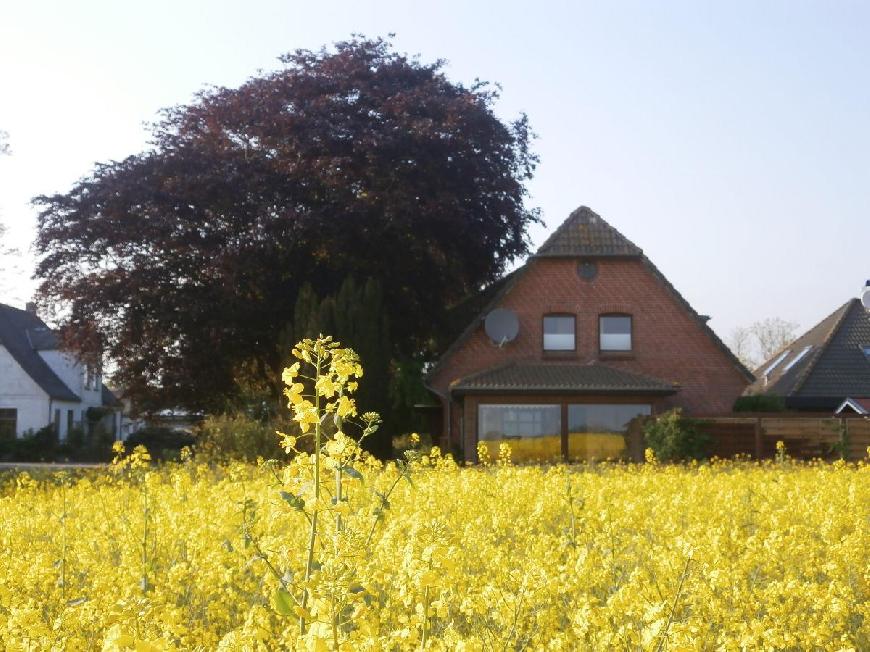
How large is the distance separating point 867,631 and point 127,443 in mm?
37089

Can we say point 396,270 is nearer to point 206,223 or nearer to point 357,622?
point 206,223

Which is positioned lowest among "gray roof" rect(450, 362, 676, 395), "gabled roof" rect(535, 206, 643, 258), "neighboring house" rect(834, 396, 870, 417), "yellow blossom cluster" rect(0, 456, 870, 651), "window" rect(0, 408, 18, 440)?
"yellow blossom cluster" rect(0, 456, 870, 651)

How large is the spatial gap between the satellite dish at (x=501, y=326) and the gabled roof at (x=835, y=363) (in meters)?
8.50

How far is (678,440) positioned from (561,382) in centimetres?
447

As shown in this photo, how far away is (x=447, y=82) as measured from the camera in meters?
33.7

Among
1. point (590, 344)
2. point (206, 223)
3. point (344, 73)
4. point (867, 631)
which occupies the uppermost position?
point (344, 73)

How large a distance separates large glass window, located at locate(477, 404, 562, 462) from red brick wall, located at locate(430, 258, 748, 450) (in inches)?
67.7

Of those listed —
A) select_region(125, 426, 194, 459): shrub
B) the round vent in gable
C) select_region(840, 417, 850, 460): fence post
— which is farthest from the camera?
select_region(125, 426, 194, 459): shrub

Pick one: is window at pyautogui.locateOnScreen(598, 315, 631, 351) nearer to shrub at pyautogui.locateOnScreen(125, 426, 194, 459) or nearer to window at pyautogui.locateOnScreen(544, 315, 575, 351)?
window at pyautogui.locateOnScreen(544, 315, 575, 351)

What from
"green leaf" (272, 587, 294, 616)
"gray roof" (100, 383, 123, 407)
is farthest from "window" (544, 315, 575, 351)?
"gray roof" (100, 383, 123, 407)

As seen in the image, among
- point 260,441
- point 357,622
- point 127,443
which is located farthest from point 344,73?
point 357,622

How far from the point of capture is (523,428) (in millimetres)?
30234

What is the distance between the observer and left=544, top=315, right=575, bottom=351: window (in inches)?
1275

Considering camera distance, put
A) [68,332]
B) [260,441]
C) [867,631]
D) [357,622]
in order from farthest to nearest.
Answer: [68,332] < [260,441] < [867,631] < [357,622]
